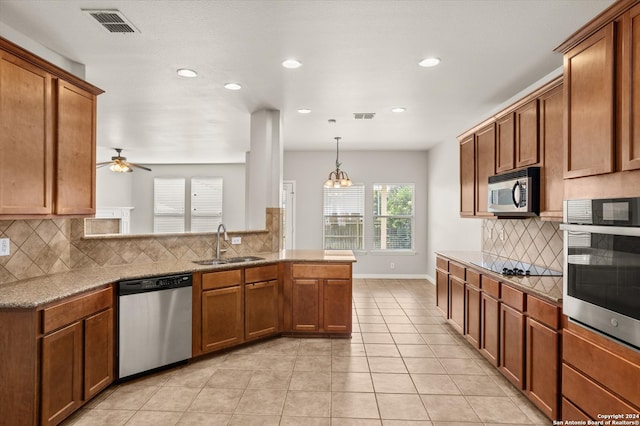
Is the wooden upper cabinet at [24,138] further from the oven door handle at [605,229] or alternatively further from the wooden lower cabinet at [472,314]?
the wooden lower cabinet at [472,314]

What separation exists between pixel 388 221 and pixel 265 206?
3737 millimetres

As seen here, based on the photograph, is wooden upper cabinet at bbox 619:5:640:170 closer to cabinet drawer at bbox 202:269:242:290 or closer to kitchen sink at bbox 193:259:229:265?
cabinet drawer at bbox 202:269:242:290

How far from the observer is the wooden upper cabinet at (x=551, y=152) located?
276cm

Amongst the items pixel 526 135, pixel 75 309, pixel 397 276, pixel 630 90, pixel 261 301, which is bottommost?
pixel 397 276

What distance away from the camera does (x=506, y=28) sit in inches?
103

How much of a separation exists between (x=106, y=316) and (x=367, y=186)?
19.0 feet

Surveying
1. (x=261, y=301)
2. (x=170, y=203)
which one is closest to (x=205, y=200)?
(x=170, y=203)

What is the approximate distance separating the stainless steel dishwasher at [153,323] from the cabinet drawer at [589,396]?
2.86m

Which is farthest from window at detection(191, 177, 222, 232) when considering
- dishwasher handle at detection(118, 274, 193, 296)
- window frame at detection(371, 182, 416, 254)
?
dishwasher handle at detection(118, 274, 193, 296)

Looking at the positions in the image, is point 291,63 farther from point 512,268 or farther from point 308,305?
point 512,268

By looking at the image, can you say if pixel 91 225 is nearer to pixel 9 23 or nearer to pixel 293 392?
pixel 9 23

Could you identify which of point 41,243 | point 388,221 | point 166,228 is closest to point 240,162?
point 166,228

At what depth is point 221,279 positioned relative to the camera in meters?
3.58

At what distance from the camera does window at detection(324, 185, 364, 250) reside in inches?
307
